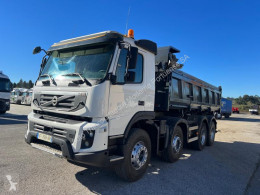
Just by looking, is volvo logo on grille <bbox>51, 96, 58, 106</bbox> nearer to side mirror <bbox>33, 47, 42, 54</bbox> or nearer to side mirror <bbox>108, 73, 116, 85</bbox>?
side mirror <bbox>108, 73, 116, 85</bbox>

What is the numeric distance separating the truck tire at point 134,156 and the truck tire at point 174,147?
3.57 ft

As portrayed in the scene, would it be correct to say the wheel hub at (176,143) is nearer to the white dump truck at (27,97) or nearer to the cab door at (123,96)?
the cab door at (123,96)

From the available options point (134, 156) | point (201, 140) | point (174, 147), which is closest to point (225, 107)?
point (201, 140)

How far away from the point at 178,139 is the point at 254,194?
2151mm

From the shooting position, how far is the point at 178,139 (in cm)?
550

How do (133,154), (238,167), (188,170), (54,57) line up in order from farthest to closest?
(238,167) → (188,170) → (54,57) → (133,154)

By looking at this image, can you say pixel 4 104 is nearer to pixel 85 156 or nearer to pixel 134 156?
pixel 134 156

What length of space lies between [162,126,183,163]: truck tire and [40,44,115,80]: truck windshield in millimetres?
2757

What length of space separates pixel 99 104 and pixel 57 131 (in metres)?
0.96

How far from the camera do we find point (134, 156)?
12.6 ft

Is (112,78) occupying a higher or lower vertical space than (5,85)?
lower

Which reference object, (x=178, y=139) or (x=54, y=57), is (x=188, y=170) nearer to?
(x=178, y=139)

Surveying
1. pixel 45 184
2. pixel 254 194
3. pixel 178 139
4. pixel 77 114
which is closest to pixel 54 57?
pixel 77 114

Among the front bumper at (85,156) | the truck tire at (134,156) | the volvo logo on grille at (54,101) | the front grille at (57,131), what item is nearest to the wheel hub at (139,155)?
the truck tire at (134,156)
